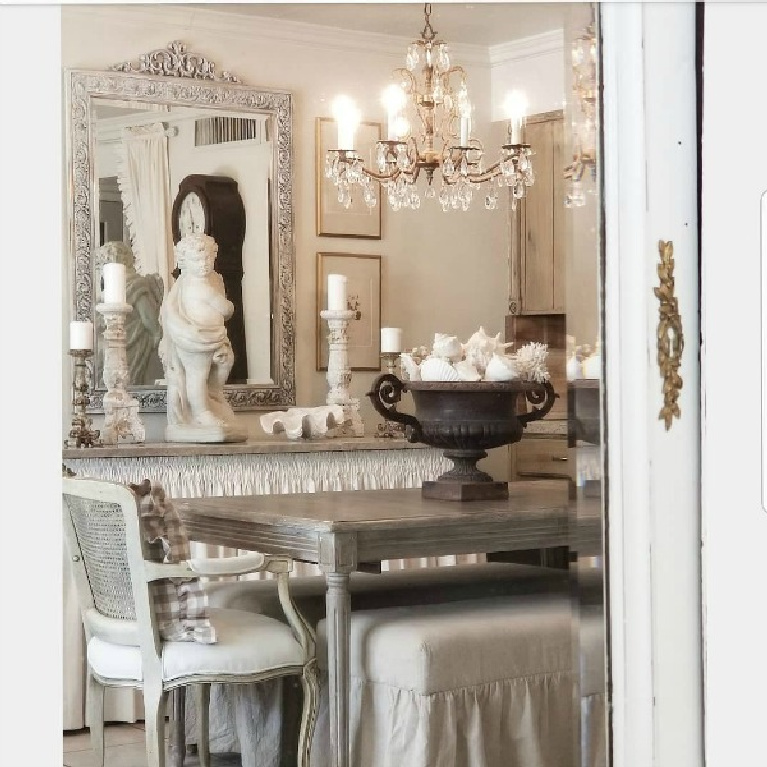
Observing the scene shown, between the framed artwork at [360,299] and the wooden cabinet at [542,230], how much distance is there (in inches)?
25.4

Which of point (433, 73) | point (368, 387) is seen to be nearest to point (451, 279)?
point (368, 387)

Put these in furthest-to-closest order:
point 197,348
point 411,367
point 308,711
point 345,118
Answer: point 197,348, point 345,118, point 411,367, point 308,711

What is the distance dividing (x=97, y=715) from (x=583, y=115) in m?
2.04

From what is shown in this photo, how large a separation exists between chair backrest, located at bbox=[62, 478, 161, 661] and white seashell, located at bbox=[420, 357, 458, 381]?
76 cm

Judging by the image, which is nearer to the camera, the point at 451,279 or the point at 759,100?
the point at 759,100

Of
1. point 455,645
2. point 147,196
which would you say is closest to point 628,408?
point 455,645

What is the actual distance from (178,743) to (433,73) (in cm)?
216

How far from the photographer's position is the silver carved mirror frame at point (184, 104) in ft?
16.1

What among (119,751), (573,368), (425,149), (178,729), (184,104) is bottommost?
(119,751)

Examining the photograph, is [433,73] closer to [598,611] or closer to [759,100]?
[759,100]

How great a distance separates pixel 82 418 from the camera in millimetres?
4539

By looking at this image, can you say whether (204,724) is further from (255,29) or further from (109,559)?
(255,29)

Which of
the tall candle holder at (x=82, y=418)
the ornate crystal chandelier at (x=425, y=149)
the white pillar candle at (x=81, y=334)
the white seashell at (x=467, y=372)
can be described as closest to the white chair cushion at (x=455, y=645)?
the white seashell at (x=467, y=372)

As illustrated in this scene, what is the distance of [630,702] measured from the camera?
2232 mm
